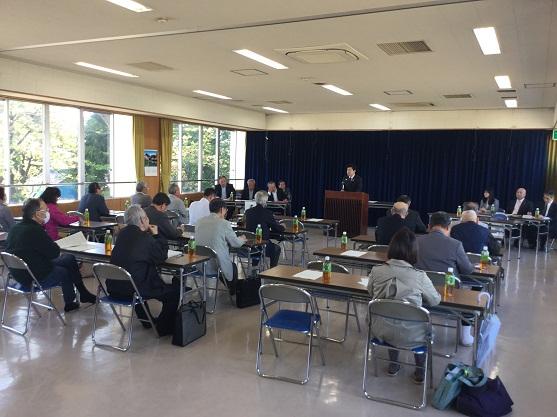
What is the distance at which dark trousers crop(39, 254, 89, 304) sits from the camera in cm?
508

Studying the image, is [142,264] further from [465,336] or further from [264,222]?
[465,336]

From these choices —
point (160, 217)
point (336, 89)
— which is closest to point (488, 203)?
point (336, 89)

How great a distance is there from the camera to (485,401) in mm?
3316

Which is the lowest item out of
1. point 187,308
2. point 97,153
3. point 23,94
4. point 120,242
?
point 187,308

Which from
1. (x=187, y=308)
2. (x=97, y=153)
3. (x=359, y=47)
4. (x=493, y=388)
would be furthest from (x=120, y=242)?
(x=97, y=153)

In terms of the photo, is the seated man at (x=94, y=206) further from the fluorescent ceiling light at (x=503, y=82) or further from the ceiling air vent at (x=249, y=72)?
the fluorescent ceiling light at (x=503, y=82)

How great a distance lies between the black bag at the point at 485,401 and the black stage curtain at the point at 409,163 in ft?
35.2

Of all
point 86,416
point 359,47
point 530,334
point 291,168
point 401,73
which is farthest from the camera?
point 291,168

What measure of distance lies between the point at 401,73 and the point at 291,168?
8.30 metres

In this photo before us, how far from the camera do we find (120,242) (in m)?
4.52

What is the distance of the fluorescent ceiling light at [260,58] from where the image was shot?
6.88m

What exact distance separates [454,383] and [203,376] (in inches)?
74.2

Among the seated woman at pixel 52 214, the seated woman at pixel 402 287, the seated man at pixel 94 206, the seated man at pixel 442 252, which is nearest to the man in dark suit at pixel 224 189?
the seated man at pixel 94 206

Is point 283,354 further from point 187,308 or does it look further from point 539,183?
point 539,183
